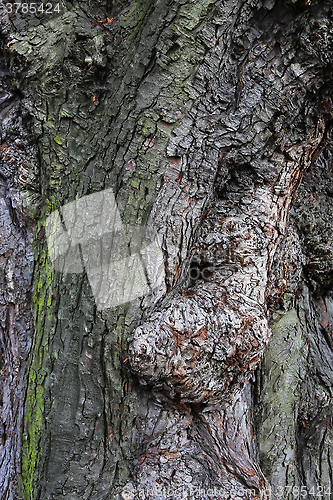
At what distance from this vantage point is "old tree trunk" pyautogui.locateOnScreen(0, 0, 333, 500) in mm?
1390

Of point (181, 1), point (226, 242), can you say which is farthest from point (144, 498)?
point (181, 1)

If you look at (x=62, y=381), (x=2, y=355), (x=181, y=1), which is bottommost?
(x=62, y=381)

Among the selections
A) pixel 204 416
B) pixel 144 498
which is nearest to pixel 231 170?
pixel 204 416

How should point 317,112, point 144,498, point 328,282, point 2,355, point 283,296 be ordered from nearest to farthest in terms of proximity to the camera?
point 144,498
point 317,112
point 2,355
point 283,296
point 328,282

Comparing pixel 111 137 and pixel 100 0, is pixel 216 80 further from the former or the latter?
pixel 100 0

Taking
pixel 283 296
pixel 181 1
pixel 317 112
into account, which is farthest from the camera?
pixel 283 296

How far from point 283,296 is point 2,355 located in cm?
154

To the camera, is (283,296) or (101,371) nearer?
(101,371)

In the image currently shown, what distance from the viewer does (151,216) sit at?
4.80ft

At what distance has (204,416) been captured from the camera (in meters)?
1.53

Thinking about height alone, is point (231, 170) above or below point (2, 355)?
above

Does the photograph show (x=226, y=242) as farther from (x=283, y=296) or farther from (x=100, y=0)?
(x=100, y=0)

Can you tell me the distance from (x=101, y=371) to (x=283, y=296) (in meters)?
1.10

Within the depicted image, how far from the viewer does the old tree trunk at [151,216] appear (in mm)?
1390
